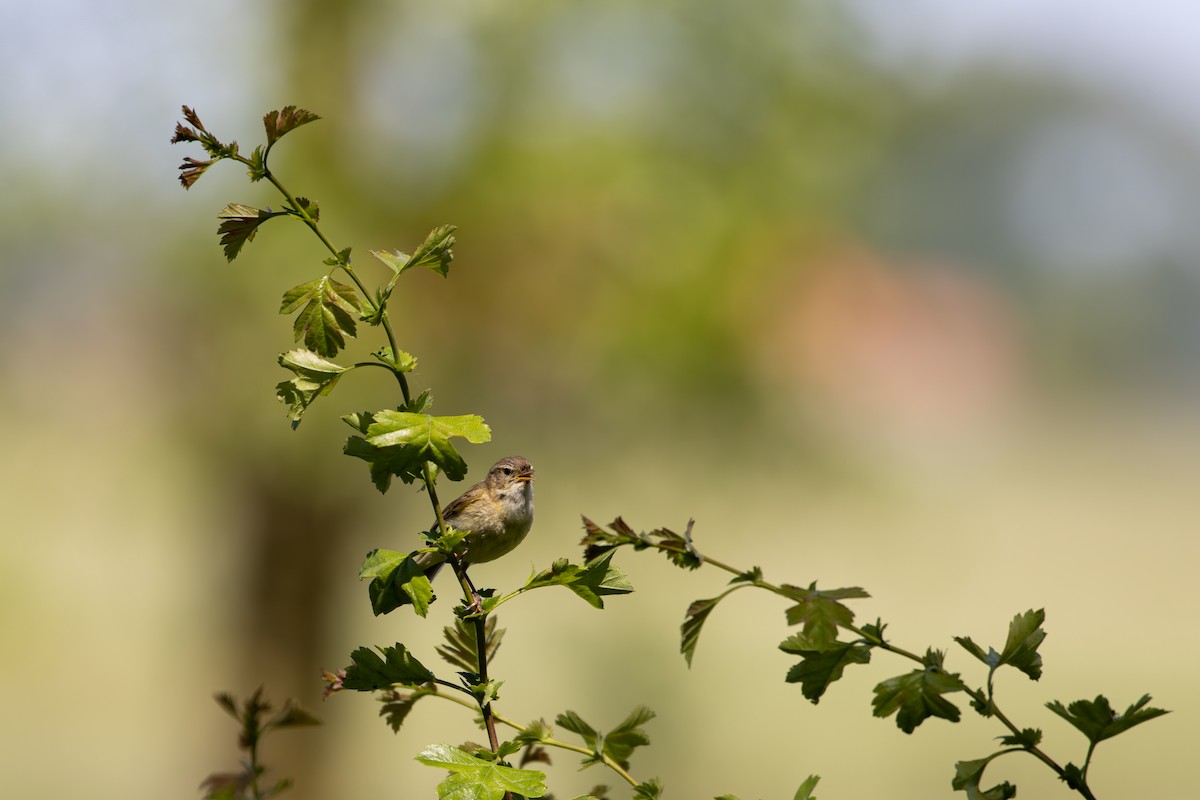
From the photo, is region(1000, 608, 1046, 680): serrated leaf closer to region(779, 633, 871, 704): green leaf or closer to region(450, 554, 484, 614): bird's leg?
region(779, 633, 871, 704): green leaf

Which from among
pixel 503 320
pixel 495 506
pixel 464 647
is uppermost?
pixel 503 320

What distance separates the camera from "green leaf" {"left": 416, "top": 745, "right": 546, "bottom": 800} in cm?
105

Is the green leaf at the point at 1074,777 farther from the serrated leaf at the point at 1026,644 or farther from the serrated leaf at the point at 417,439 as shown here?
the serrated leaf at the point at 417,439

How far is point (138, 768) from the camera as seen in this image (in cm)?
1305

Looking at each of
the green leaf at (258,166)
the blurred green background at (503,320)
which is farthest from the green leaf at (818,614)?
the blurred green background at (503,320)

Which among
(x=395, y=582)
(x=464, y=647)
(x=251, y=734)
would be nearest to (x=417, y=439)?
(x=395, y=582)

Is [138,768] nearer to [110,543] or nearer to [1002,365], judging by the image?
[110,543]

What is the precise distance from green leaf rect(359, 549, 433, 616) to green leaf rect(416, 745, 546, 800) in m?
0.14

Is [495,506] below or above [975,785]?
above

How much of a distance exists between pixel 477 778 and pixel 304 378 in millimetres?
419

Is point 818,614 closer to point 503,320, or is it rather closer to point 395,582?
point 395,582

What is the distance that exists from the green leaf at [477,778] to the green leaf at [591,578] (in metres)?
0.17

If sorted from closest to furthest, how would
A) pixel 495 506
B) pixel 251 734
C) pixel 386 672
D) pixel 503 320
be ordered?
pixel 386 672 → pixel 251 734 → pixel 495 506 → pixel 503 320

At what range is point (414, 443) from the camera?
3.56ft
